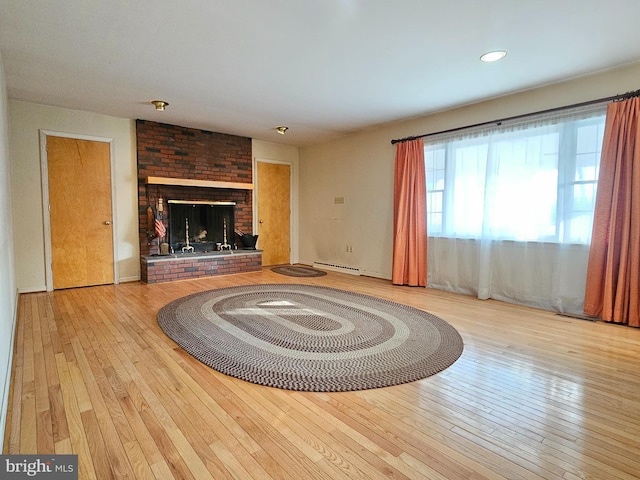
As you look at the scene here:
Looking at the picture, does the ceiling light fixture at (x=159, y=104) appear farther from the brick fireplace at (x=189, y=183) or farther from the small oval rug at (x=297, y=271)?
the small oval rug at (x=297, y=271)

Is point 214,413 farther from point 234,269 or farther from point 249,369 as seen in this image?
point 234,269

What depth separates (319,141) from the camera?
6.27m

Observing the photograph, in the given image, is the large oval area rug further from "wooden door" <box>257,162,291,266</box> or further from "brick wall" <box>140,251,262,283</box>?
"wooden door" <box>257,162,291,266</box>

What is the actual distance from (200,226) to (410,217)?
3522 mm

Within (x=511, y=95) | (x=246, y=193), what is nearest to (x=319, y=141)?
(x=246, y=193)

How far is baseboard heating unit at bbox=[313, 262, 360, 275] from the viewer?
575 centimetres

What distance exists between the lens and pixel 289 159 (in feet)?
22.1

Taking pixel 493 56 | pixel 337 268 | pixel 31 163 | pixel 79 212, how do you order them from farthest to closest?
pixel 337 268, pixel 79 212, pixel 31 163, pixel 493 56

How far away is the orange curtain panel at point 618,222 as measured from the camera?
2951 mm

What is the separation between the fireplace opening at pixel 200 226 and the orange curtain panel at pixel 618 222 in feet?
16.9

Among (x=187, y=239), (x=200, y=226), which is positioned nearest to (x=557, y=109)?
(x=200, y=226)

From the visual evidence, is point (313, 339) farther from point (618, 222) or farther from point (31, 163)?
point (31, 163)

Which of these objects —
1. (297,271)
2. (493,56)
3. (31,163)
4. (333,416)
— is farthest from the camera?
(297,271)

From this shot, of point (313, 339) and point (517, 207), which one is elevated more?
point (517, 207)
